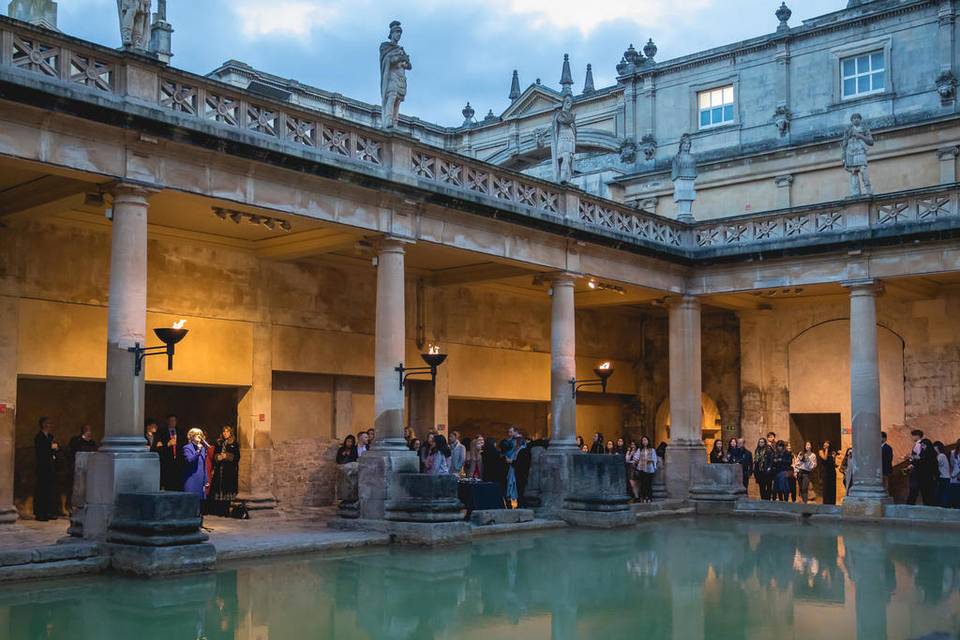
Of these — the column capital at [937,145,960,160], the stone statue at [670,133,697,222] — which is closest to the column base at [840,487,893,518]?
the stone statue at [670,133,697,222]

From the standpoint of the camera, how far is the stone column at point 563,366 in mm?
20031

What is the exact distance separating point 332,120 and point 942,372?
16.2 m

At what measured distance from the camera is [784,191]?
28.3 meters

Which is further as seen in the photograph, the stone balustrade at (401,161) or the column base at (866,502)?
the column base at (866,502)

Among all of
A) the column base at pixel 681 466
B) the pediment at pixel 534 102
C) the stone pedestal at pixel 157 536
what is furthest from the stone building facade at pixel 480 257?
the pediment at pixel 534 102

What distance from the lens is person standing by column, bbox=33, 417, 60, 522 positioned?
52.8 ft

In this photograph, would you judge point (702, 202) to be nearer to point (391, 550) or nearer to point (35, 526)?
point (391, 550)

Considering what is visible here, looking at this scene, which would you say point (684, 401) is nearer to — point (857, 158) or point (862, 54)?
point (857, 158)

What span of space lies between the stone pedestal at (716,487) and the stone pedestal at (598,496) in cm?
430

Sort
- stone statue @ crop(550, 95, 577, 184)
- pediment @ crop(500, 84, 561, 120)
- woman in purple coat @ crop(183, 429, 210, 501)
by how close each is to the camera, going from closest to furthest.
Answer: woman in purple coat @ crop(183, 429, 210, 501)
stone statue @ crop(550, 95, 577, 184)
pediment @ crop(500, 84, 561, 120)

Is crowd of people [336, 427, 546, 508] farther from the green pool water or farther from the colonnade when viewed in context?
the green pool water

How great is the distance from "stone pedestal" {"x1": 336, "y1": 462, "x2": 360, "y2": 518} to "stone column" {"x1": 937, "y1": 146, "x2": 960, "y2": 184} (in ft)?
55.3

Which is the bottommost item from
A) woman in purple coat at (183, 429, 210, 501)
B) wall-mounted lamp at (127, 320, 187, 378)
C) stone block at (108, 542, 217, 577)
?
stone block at (108, 542, 217, 577)

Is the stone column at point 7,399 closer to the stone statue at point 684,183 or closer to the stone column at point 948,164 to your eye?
the stone statue at point 684,183
